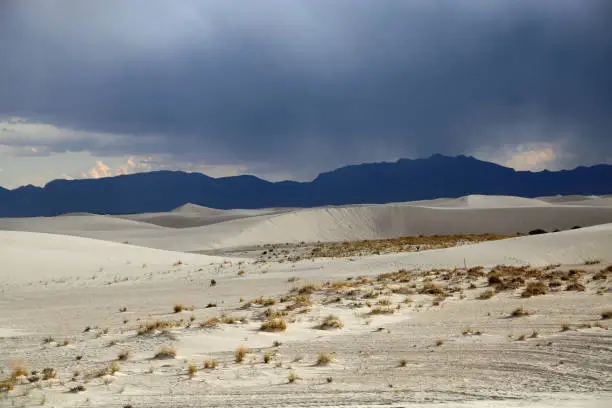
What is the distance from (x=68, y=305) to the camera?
744 inches

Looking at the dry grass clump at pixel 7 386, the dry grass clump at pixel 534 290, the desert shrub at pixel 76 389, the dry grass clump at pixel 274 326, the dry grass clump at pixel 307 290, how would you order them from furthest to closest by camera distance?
the dry grass clump at pixel 307 290
the dry grass clump at pixel 534 290
the dry grass clump at pixel 274 326
the dry grass clump at pixel 7 386
the desert shrub at pixel 76 389

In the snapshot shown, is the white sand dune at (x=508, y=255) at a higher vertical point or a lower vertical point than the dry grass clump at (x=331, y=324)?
higher

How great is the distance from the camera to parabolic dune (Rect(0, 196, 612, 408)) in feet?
28.3

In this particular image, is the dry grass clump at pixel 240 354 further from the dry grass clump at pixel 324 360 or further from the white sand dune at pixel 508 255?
the white sand dune at pixel 508 255

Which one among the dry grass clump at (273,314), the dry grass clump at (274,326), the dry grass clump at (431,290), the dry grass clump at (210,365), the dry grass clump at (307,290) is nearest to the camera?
the dry grass clump at (210,365)

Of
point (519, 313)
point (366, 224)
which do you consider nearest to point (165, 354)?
point (519, 313)

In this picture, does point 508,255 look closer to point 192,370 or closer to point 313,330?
point 313,330

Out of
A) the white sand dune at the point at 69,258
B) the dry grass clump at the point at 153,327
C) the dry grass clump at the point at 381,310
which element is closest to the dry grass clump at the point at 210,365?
the dry grass clump at the point at 153,327

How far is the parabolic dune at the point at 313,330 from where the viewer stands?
8641 millimetres

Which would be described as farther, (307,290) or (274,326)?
(307,290)

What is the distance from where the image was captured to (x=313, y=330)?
43.5 feet

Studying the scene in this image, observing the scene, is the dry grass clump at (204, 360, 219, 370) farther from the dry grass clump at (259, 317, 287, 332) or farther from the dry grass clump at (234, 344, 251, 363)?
the dry grass clump at (259, 317, 287, 332)

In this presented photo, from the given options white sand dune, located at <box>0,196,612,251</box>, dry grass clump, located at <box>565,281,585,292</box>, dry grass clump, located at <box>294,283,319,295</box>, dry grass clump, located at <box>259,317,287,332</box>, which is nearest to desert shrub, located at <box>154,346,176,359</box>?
dry grass clump, located at <box>259,317,287,332</box>

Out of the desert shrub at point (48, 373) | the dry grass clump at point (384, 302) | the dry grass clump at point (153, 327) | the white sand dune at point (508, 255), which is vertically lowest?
the desert shrub at point (48, 373)
